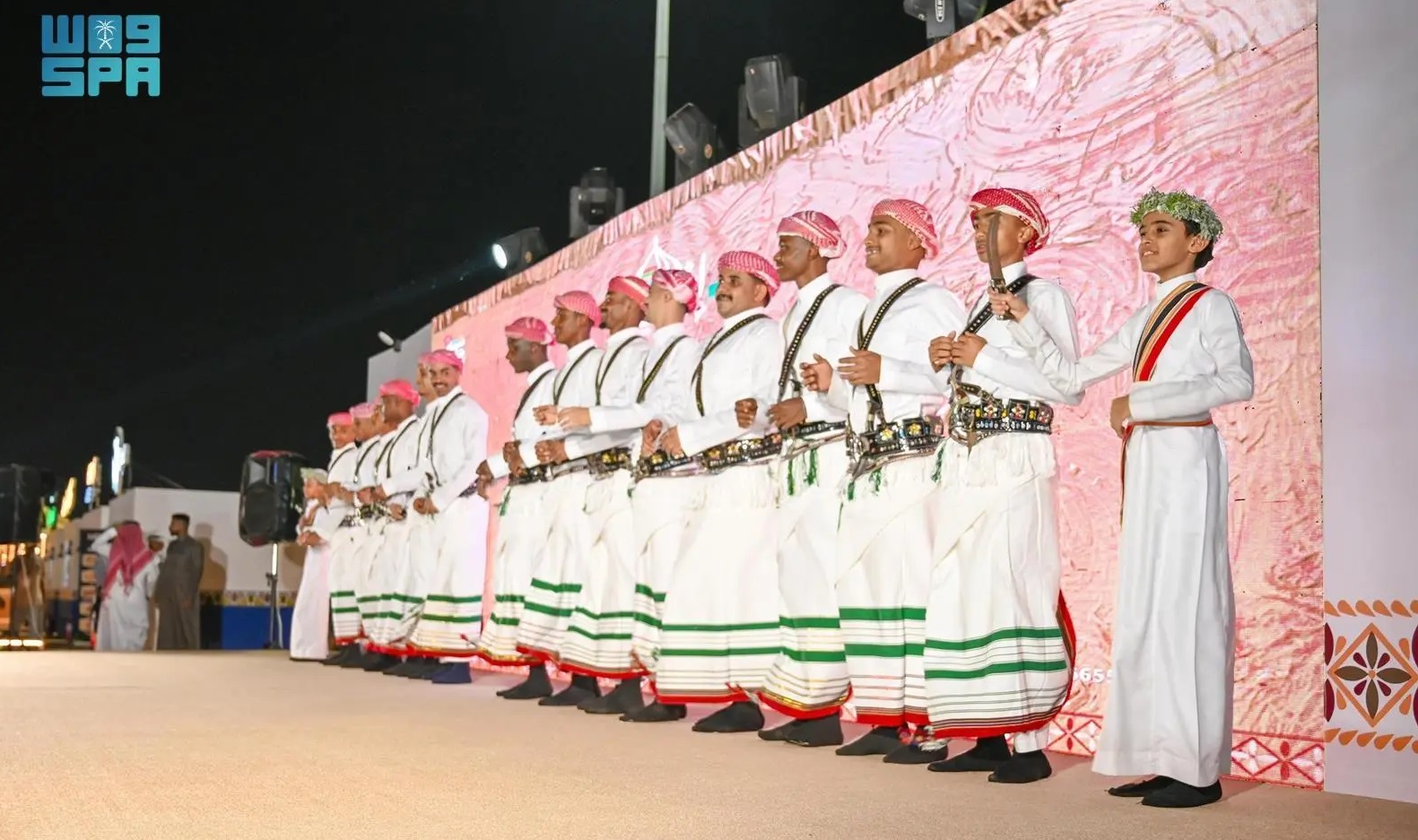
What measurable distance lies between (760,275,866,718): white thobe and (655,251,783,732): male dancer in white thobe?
29 cm

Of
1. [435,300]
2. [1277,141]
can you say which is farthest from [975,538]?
[435,300]

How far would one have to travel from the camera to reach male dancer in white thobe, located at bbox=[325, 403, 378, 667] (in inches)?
371

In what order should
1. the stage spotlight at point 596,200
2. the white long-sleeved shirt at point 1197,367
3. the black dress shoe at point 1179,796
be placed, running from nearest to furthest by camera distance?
the black dress shoe at point 1179,796
the white long-sleeved shirt at point 1197,367
the stage spotlight at point 596,200

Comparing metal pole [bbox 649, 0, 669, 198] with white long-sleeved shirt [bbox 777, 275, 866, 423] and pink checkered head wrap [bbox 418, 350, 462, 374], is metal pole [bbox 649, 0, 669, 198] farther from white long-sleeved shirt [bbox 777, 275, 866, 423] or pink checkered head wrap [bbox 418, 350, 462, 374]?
white long-sleeved shirt [bbox 777, 275, 866, 423]

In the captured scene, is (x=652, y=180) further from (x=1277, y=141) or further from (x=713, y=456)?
(x=1277, y=141)

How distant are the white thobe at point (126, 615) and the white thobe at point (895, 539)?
10.8 meters

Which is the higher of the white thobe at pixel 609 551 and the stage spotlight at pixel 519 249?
the stage spotlight at pixel 519 249

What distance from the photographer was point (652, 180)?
9414 millimetres

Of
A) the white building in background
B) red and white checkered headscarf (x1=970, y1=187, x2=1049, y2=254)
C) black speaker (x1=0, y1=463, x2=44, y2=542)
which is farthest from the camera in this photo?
the white building in background

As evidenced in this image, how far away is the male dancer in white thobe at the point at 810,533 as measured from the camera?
479cm

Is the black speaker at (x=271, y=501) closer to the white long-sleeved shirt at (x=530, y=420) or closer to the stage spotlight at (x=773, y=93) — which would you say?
the white long-sleeved shirt at (x=530, y=420)

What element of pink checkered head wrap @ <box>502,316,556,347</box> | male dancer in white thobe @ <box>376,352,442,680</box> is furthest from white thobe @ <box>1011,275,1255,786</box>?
male dancer in white thobe @ <box>376,352,442,680</box>

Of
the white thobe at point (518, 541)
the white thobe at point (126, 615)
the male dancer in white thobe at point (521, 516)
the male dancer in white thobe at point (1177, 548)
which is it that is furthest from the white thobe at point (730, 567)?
the white thobe at point (126, 615)

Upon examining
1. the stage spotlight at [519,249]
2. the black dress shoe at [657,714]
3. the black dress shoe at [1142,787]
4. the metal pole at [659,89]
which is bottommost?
the black dress shoe at [657,714]
